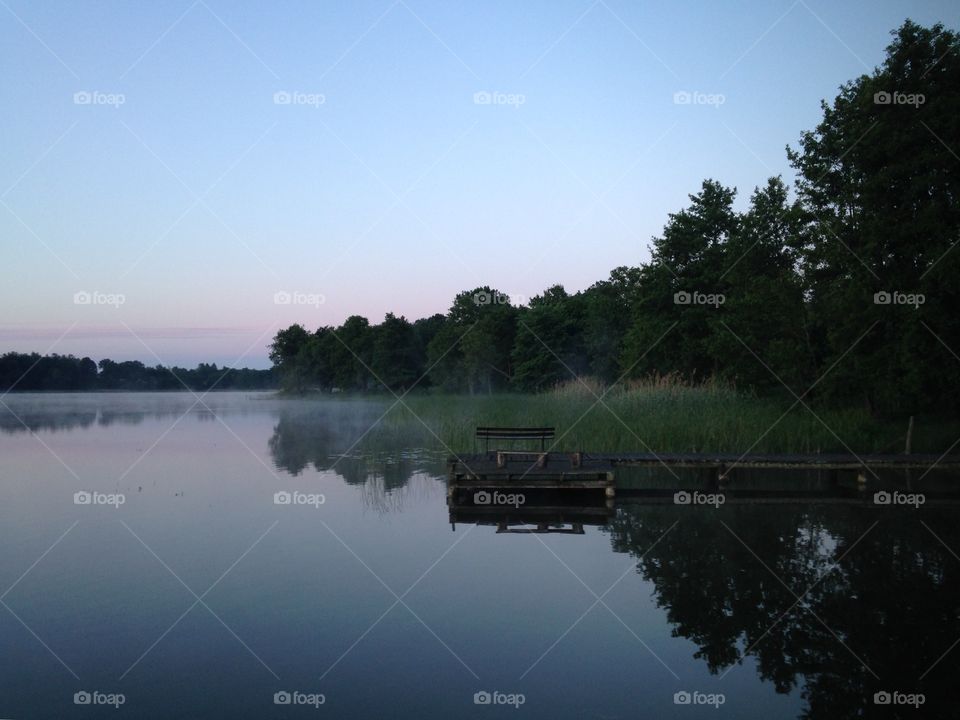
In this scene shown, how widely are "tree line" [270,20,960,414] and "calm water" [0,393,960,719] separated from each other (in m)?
5.35

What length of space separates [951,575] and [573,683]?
6.93 m

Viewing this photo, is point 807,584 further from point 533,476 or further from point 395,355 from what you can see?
point 395,355

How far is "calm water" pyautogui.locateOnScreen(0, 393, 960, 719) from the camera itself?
301 inches

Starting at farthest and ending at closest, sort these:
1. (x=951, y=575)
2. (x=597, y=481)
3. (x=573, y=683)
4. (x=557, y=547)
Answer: (x=597, y=481)
(x=557, y=547)
(x=951, y=575)
(x=573, y=683)

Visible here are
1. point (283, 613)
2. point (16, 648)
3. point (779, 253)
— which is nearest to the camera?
point (16, 648)

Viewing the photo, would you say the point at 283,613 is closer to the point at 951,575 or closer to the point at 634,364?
the point at 951,575

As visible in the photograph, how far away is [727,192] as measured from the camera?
39.4 metres

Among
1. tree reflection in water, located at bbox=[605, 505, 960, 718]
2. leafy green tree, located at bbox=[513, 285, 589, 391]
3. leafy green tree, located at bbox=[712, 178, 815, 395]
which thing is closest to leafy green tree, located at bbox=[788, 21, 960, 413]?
leafy green tree, located at bbox=[712, 178, 815, 395]

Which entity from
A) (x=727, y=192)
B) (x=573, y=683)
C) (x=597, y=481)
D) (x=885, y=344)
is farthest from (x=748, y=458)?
(x=727, y=192)

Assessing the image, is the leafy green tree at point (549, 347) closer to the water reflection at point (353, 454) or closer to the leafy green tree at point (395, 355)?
the leafy green tree at point (395, 355)

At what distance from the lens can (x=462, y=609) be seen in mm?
10250

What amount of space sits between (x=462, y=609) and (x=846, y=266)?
17.3m

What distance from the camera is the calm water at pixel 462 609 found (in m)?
7.64

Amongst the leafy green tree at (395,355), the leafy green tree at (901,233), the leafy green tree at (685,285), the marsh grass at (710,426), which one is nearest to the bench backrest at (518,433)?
the marsh grass at (710,426)
